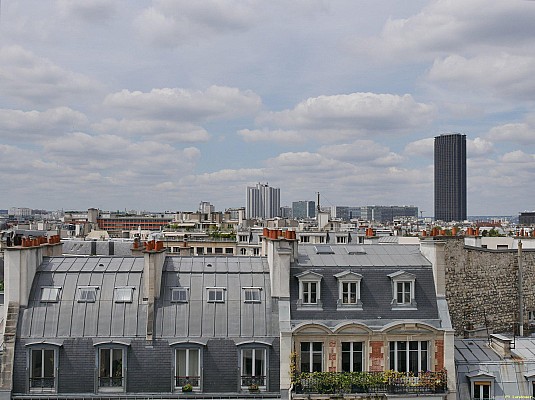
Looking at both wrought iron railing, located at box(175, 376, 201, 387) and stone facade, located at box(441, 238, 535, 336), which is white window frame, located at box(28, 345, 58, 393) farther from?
stone facade, located at box(441, 238, 535, 336)

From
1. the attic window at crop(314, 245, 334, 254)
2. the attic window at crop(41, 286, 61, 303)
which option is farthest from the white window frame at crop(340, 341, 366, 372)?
the attic window at crop(41, 286, 61, 303)

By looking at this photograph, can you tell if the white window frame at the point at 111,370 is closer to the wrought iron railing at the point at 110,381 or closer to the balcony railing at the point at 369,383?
the wrought iron railing at the point at 110,381

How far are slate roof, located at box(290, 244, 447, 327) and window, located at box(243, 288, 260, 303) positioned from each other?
4.30ft

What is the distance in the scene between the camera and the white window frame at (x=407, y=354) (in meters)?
23.5

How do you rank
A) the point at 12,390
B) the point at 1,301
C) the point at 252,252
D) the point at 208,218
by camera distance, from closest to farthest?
the point at 12,390 < the point at 1,301 < the point at 252,252 < the point at 208,218

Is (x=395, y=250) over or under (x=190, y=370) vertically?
over

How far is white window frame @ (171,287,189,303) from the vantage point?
79.5 ft

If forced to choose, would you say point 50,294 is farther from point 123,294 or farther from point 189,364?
point 189,364

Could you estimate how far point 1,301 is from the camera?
1063 inches

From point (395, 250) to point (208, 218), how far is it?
104 metres

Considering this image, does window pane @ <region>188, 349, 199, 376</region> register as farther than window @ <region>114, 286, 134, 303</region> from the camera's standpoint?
No

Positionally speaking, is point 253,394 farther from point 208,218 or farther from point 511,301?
point 208,218

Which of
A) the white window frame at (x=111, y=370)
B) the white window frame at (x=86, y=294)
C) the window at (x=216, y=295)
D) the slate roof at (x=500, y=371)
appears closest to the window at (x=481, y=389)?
the slate roof at (x=500, y=371)

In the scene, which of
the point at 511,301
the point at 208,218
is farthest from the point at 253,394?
the point at 208,218
